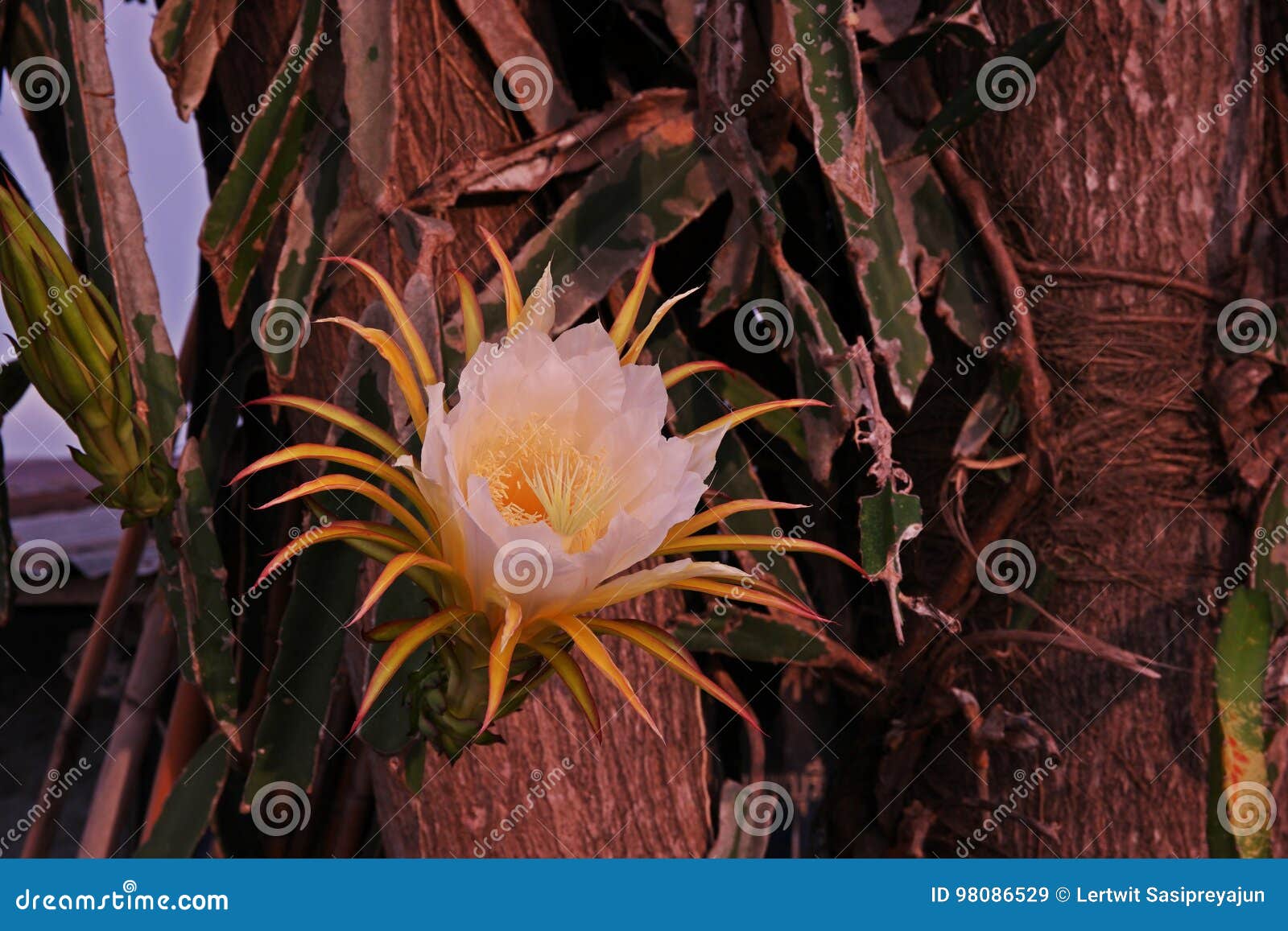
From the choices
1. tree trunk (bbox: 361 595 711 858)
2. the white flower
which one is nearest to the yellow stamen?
the white flower

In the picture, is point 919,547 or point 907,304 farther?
point 919,547

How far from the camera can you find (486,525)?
43 cm

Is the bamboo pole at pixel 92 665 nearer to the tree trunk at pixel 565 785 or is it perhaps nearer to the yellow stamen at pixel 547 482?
the tree trunk at pixel 565 785

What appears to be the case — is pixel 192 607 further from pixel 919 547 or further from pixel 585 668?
pixel 919 547

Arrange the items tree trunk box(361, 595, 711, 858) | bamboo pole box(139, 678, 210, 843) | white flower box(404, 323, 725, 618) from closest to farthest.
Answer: white flower box(404, 323, 725, 618) → tree trunk box(361, 595, 711, 858) → bamboo pole box(139, 678, 210, 843)

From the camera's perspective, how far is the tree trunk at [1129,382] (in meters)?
0.83

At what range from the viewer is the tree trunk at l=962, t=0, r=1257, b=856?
83 cm

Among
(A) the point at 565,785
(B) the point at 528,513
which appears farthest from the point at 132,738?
(B) the point at 528,513

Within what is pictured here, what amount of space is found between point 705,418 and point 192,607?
38 cm

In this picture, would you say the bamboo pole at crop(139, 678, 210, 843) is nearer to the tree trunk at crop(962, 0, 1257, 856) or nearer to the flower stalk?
the flower stalk

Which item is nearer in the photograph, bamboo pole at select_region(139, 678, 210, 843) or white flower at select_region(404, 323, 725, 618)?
white flower at select_region(404, 323, 725, 618)

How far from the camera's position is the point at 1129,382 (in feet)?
2.81

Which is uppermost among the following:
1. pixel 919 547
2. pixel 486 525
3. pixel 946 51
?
pixel 946 51

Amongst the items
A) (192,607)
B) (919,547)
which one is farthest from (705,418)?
(192,607)
